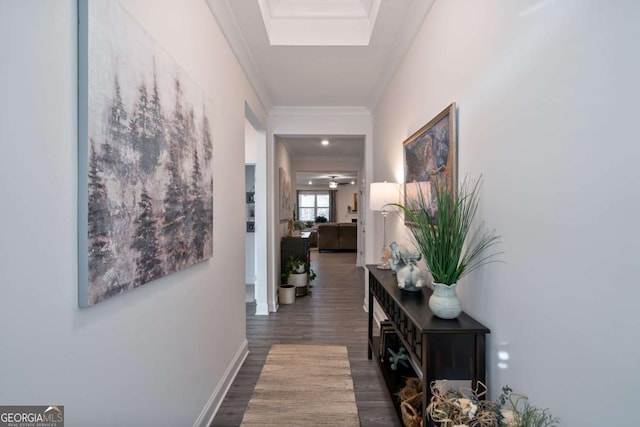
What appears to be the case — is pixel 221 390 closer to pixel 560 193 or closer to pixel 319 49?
Result: pixel 560 193

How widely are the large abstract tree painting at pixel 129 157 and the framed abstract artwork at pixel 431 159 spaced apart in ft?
4.45

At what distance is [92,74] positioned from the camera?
86 cm

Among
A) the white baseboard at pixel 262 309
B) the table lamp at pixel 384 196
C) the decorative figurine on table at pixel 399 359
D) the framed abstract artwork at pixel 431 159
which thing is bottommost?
the white baseboard at pixel 262 309

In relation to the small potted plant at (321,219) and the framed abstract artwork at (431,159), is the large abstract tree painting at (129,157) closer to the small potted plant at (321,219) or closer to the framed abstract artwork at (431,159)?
the framed abstract artwork at (431,159)

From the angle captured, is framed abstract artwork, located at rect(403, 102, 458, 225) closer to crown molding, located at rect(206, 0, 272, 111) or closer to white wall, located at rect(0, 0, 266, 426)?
white wall, located at rect(0, 0, 266, 426)

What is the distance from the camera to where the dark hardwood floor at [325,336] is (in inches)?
80.4

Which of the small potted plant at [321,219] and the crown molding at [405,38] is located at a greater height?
Result: the crown molding at [405,38]

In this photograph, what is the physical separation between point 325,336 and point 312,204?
36.7 feet

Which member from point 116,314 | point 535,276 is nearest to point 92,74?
point 116,314

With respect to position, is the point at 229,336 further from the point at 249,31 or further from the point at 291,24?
the point at 291,24

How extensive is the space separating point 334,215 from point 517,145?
1273 centimetres

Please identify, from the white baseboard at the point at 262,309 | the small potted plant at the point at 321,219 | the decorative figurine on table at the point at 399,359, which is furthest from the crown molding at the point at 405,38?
the small potted plant at the point at 321,219

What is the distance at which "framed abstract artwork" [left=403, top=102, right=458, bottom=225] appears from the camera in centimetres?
155

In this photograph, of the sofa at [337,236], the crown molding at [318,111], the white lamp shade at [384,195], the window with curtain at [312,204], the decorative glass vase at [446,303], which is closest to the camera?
the decorative glass vase at [446,303]
